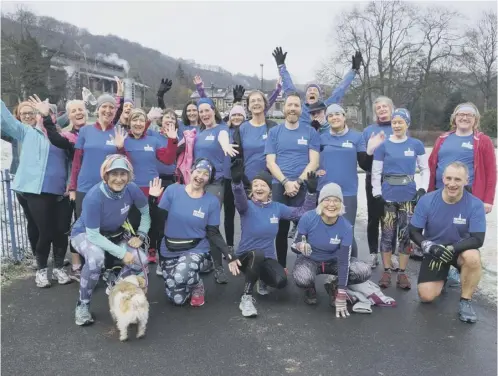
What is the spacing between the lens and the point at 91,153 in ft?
15.5

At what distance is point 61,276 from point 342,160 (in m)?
3.59

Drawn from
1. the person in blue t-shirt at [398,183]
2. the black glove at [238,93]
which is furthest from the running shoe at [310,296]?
the black glove at [238,93]

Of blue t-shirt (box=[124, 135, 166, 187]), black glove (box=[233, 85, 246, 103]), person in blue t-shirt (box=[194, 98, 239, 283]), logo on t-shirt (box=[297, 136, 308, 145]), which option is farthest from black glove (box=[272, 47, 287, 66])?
blue t-shirt (box=[124, 135, 166, 187])

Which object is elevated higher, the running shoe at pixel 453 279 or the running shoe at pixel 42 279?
the running shoe at pixel 453 279

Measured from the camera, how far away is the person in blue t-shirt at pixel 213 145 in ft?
17.0

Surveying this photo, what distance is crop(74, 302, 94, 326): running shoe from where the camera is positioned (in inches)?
156

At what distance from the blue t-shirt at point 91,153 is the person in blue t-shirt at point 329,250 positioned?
2310 mm

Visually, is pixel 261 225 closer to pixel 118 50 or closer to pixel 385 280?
pixel 385 280

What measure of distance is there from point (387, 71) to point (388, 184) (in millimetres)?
39148

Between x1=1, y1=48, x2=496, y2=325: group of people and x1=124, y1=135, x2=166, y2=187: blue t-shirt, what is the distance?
13 mm

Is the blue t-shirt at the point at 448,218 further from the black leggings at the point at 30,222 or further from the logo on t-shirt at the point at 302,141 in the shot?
the black leggings at the point at 30,222

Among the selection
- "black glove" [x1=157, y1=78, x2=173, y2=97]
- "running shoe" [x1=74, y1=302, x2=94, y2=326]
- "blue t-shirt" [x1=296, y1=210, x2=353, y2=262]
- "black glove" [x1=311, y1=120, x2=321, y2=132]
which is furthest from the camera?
"black glove" [x1=157, y1=78, x2=173, y2=97]

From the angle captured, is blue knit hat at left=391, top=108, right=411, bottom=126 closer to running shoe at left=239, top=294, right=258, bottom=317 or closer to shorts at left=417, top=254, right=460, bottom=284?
shorts at left=417, top=254, right=460, bottom=284

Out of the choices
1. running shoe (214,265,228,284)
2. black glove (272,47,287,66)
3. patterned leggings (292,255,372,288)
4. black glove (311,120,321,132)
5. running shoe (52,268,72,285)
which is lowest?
running shoe (52,268,72,285)
